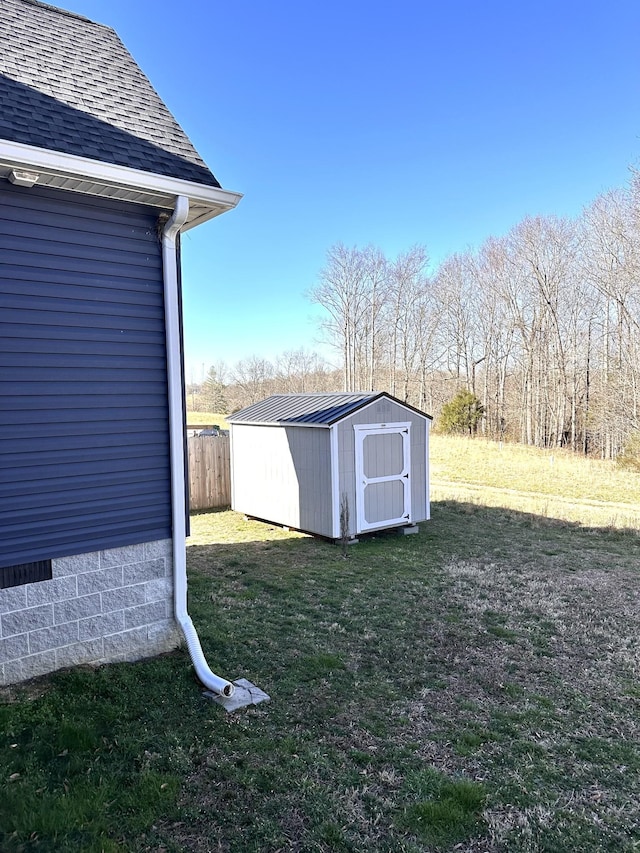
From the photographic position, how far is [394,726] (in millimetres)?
3219

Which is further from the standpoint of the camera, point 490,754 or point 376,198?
point 376,198

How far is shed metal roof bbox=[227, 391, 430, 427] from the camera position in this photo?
8070 millimetres

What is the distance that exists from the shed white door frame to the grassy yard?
8.37ft

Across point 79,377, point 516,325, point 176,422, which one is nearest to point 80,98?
point 79,377

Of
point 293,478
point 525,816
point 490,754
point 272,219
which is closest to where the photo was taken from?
point 525,816

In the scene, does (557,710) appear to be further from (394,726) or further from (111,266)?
(111,266)

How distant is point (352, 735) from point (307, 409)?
6.14m

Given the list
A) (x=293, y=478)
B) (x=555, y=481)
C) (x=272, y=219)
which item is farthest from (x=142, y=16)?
(x=272, y=219)

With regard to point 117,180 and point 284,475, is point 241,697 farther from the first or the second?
point 284,475

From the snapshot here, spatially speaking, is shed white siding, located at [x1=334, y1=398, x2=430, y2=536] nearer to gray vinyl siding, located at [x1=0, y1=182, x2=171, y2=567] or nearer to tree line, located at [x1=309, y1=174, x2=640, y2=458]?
gray vinyl siding, located at [x1=0, y1=182, x2=171, y2=567]

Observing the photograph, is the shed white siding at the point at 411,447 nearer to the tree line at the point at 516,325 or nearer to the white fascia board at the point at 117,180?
the white fascia board at the point at 117,180

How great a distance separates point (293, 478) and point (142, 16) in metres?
7.17

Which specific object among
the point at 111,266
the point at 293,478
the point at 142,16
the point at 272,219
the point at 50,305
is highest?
the point at 272,219

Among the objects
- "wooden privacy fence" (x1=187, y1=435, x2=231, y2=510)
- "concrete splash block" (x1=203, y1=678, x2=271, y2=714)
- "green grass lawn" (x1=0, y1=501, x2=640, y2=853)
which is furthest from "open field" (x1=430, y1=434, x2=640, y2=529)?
"concrete splash block" (x1=203, y1=678, x2=271, y2=714)
